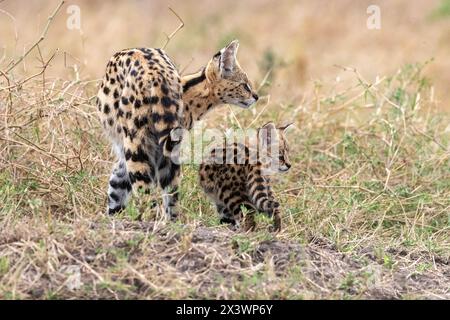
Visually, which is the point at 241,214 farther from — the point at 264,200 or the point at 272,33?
the point at 272,33

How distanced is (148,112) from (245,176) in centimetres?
79

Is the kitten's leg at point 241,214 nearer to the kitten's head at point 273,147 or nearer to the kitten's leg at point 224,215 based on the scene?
the kitten's leg at point 224,215

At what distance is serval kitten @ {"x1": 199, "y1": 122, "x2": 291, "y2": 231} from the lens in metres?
6.57

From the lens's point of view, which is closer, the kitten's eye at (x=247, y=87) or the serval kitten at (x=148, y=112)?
the serval kitten at (x=148, y=112)

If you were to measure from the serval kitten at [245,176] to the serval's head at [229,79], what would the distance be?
0.46 meters

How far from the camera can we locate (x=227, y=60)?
7.21 meters

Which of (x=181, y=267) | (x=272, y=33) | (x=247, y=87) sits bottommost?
(x=181, y=267)

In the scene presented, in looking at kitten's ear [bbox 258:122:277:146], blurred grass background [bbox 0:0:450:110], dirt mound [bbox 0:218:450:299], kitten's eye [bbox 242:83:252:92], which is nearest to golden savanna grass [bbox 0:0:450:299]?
dirt mound [bbox 0:218:450:299]

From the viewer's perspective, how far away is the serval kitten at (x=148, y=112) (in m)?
6.37

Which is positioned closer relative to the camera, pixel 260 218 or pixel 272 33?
pixel 260 218

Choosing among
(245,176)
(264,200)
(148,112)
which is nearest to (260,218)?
(264,200)

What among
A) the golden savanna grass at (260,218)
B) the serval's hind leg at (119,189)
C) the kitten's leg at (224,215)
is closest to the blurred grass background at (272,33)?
the golden savanna grass at (260,218)

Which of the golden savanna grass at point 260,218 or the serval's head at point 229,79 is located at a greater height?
the serval's head at point 229,79
